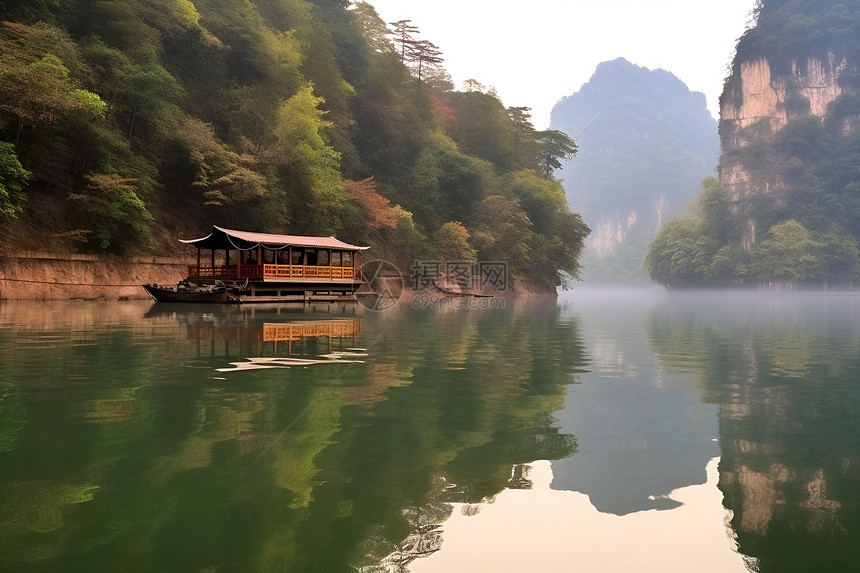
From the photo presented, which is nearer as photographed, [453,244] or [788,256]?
[453,244]

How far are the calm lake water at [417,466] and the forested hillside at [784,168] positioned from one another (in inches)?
3689

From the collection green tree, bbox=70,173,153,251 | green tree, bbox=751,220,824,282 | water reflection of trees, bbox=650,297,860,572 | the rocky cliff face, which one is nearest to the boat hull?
green tree, bbox=70,173,153,251

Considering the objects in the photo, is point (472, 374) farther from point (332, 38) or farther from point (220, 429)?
point (332, 38)

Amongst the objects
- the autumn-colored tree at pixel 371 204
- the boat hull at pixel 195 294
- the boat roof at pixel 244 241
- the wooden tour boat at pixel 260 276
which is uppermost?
the autumn-colored tree at pixel 371 204

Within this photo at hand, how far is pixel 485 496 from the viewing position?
4.86m

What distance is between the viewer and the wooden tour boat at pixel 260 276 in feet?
99.7

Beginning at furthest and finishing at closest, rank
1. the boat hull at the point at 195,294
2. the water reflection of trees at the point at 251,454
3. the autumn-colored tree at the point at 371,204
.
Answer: the autumn-colored tree at the point at 371,204
the boat hull at the point at 195,294
the water reflection of trees at the point at 251,454

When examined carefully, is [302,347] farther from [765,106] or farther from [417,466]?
[765,106]

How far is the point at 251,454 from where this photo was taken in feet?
18.6

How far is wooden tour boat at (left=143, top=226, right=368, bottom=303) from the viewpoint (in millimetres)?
30391

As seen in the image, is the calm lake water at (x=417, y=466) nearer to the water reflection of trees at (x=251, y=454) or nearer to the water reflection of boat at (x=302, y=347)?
the water reflection of trees at (x=251, y=454)

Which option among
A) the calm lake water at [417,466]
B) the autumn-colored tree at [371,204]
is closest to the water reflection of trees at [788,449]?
the calm lake water at [417,466]

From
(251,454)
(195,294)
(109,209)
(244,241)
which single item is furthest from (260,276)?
(251,454)

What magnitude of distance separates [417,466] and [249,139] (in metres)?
41.8
